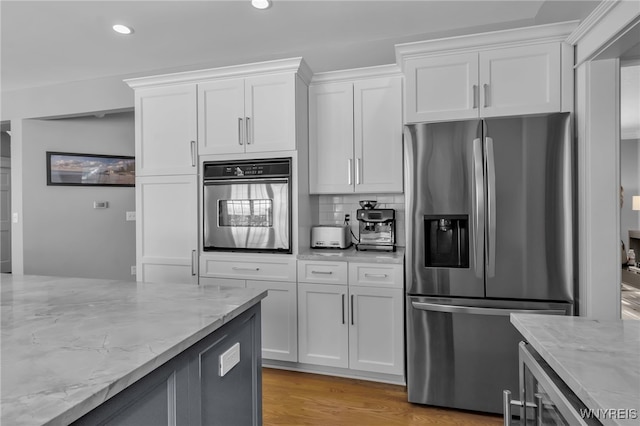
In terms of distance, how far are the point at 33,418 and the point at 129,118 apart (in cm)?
515

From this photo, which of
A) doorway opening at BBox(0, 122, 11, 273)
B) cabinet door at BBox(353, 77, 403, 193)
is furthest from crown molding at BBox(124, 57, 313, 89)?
doorway opening at BBox(0, 122, 11, 273)

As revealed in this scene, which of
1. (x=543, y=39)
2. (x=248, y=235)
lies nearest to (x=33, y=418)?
(x=248, y=235)

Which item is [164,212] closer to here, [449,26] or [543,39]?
[449,26]

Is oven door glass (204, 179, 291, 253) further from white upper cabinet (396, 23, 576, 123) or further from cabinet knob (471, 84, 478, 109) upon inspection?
cabinet knob (471, 84, 478, 109)

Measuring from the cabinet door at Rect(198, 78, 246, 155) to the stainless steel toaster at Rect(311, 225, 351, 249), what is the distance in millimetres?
933

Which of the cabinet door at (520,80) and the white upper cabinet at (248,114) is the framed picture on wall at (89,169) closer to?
the white upper cabinet at (248,114)

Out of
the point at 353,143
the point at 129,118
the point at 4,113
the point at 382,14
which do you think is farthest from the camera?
the point at 129,118

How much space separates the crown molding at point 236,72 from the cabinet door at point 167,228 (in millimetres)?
817

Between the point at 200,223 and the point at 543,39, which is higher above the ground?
the point at 543,39

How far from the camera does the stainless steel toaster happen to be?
2994 millimetres

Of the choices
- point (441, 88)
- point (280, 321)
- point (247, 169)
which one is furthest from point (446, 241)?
point (247, 169)

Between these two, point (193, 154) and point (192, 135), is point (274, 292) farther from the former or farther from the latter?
point (192, 135)

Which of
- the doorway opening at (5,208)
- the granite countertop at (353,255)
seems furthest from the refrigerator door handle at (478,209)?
the doorway opening at (5,208)

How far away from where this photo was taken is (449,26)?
2891 millimetres
